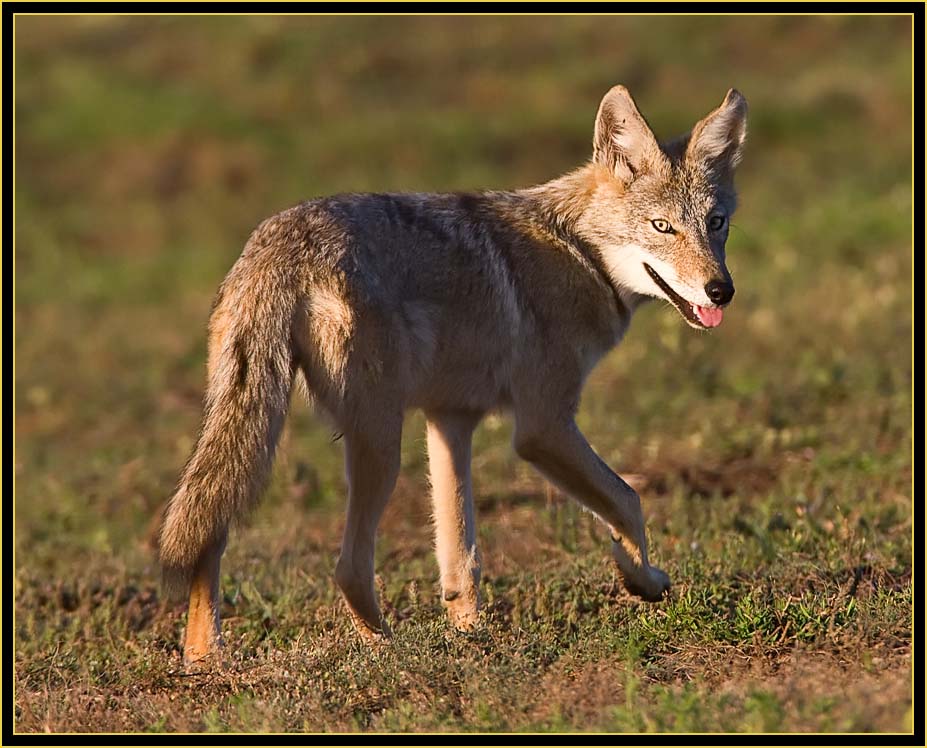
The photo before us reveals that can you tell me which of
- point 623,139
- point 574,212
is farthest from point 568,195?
point 623,139

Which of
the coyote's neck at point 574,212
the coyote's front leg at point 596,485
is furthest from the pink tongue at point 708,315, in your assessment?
the coyote's front leg at point 596,485

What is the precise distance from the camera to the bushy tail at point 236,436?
4988 mm

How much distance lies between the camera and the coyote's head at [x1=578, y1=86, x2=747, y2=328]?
18.3ft

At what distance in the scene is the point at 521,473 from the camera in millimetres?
8773

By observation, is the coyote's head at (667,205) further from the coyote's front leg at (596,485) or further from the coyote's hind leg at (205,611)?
the coyote's hind leg at (205,611)

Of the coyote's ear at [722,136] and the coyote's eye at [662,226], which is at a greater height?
the coyote's ear at [722,136]

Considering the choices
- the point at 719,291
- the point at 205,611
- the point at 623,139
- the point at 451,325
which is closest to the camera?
the point at 205,611

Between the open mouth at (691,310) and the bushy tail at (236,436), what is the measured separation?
1.67m

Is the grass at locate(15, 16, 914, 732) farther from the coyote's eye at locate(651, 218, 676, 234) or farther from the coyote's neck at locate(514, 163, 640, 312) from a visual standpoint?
the coyote's eye at locate(651, 218, 676, 234)

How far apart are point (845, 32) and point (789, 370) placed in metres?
15.9

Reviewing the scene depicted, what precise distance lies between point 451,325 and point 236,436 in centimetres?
109

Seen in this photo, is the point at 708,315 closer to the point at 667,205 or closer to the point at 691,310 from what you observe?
the point at 691,310

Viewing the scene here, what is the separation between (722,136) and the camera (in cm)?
604

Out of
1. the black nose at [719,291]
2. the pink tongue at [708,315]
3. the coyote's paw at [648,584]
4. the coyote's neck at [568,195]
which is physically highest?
the coyote's neck at [568,195]
